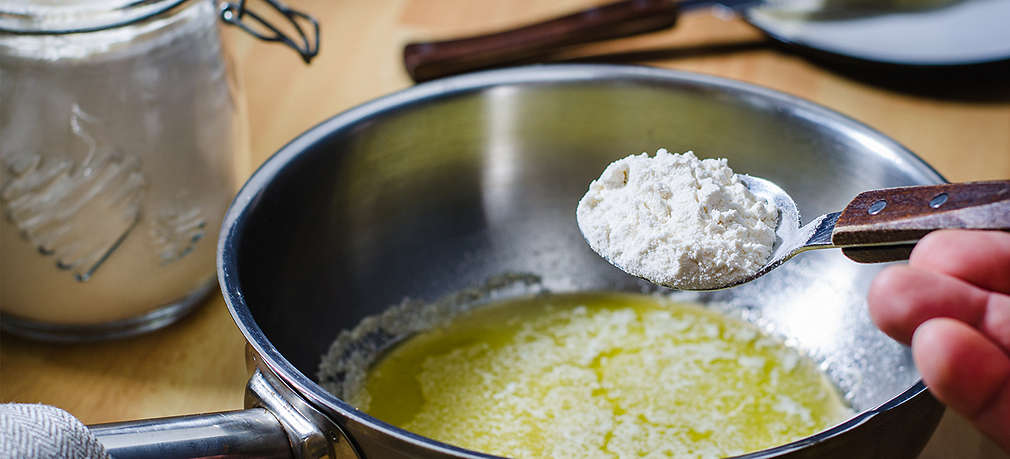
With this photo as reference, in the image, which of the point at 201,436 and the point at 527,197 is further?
the point at 527,197

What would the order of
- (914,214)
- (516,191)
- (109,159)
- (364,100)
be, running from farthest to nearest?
(364,100) < (516,191) < (109,159) < (914,214)

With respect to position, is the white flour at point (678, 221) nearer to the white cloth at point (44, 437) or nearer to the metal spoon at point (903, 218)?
the metal spoon at point (903, 218)

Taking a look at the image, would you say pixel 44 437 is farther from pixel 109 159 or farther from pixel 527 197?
pixel 527 197

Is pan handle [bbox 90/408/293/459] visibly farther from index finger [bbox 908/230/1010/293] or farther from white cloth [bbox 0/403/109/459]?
index finger [bbox 908/230/1010/293]

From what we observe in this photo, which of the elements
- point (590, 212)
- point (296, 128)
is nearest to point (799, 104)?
point (590, 212)

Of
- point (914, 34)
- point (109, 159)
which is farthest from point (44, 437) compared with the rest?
point (914, 34)

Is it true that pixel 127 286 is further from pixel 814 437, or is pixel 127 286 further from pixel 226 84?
pixel 814 437

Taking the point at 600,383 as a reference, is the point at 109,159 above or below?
above
